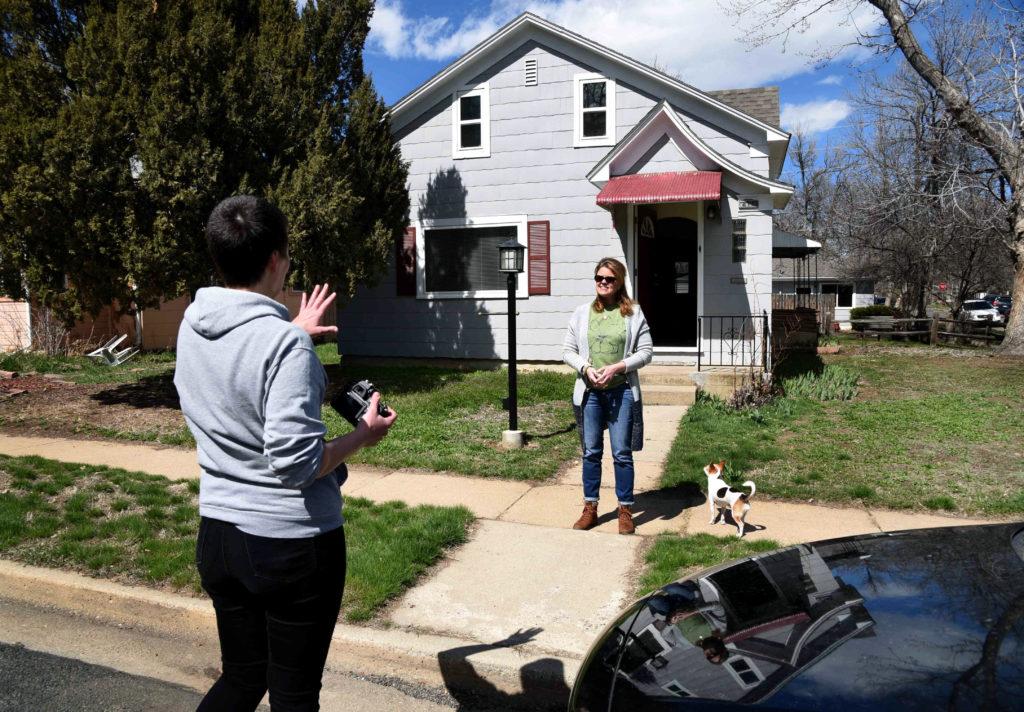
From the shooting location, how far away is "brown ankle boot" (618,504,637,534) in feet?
17.7

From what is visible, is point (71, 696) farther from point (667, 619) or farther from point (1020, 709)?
point (1020, 709)

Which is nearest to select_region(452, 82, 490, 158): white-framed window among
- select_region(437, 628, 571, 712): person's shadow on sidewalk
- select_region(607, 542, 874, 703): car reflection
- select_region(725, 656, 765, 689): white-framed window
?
select_region(437, 628, 571, 712): person's shadow on sidewalk

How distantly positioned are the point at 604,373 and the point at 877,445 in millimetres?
3983

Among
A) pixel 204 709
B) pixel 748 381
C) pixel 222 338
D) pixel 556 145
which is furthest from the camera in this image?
pixel 556 145

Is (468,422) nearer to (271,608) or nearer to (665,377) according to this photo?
(665,377)

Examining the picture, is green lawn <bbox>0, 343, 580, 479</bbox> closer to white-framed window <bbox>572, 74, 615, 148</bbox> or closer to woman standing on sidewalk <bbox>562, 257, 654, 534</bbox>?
woman standing on sidewalk <bbox>562, 257, 654, 534</bbox>

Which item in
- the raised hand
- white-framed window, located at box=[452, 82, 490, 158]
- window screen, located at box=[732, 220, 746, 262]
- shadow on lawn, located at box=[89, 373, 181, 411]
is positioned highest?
white-framed window, located at box=[452, 82, 490, 158]

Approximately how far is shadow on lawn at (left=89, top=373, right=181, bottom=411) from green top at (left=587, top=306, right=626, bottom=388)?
6.62 meters

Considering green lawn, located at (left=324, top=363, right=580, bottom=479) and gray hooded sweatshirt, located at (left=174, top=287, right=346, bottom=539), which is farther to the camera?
green lawn, located at (left=324, top=363, right=580, bottom=479)

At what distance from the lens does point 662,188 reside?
11273 mm

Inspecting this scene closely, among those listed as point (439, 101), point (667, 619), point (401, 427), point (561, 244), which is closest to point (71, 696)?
point (667, 619)

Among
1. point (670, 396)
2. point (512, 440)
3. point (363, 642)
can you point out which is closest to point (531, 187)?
point (670, 396)

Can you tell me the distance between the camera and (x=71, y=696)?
12.0ft

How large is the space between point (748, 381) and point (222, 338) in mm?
9560
